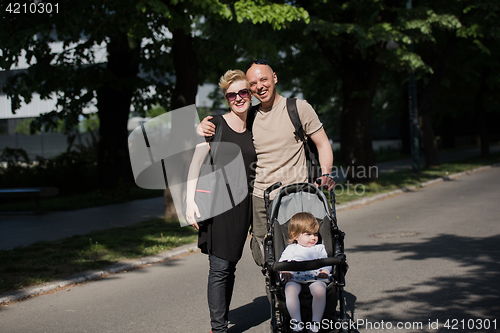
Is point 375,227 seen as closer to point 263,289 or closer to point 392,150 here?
point 263,289

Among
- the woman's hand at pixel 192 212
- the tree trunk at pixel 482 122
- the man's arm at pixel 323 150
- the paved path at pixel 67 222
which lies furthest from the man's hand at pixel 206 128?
the tree trunk at pixel 482 122

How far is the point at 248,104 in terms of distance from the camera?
4332 millimetres

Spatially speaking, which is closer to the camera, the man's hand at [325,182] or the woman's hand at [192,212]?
the woman's hand at [192,212]

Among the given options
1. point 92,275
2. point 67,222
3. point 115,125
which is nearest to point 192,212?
point 92,275

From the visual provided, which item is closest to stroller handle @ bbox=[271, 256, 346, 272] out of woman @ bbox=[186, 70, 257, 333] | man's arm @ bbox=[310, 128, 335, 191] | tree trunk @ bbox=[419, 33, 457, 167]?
woman @ bbox=[186, 70, 257, 333]

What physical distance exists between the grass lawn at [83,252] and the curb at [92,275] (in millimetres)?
149

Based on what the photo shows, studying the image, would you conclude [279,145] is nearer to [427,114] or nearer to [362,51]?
[362,51]

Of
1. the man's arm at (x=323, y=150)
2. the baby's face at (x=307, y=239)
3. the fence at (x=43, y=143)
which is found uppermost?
the fence at (x=43, y=143)

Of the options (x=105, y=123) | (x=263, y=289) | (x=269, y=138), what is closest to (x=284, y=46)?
(x=105, y=123)

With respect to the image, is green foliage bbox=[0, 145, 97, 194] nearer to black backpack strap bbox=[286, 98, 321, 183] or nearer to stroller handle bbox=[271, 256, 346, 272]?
black backpack strap bbox=[286, 98, 321, 183]

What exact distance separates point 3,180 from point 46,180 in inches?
55.2

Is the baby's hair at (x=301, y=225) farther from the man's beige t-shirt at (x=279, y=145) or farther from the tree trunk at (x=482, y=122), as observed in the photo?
the tree trunk at (x=482, y=122)

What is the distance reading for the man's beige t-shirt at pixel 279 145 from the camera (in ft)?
14.1

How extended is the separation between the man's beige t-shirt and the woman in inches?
3.7
